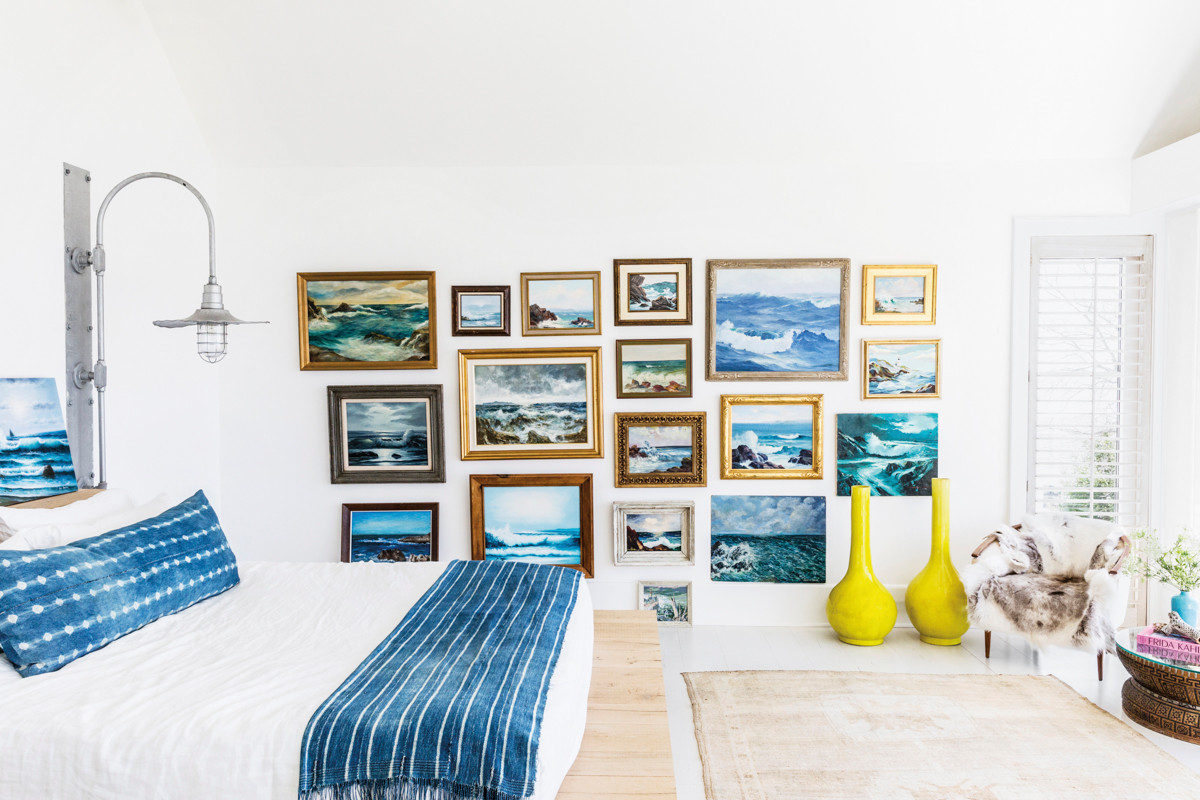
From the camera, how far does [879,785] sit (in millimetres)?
2494

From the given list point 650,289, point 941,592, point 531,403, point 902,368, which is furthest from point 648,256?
point 941,592

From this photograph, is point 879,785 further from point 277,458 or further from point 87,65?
point 87,65

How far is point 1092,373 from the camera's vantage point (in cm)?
397

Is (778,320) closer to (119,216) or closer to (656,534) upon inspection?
(656,534)

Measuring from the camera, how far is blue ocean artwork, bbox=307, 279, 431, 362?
→ 403 cm

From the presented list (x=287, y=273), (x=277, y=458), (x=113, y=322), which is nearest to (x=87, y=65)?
(x=113, y=322)

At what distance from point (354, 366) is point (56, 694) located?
2.50 m

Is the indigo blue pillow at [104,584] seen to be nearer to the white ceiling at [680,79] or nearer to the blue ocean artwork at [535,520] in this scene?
the blue ocean artwork at [535,520]

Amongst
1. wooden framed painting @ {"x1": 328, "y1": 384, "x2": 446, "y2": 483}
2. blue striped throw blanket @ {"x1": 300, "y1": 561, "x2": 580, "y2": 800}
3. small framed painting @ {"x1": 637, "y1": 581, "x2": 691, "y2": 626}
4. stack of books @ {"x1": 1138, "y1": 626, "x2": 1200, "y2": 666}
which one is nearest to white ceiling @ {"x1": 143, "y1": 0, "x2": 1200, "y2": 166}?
wooden framed painting @ {"x1": 328, "y1": 384, "x2": 446, "y2": 483}

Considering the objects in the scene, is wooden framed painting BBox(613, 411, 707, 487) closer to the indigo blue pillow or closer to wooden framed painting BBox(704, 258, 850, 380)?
wooden framed painting BBox(704, 258, 850, 380)

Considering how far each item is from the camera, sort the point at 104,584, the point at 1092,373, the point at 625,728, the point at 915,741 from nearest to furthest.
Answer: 1. the point at 104,584
2. the point at 625,728
3. the point at 915,741
4. the point at 1092,373

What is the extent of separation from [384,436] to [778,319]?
223cm

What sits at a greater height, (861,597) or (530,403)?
(530,403)

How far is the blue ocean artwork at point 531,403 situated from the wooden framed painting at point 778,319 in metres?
0.74
